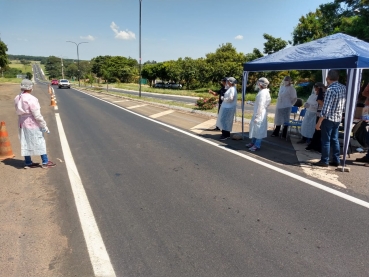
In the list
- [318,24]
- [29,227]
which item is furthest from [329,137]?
[318,24]

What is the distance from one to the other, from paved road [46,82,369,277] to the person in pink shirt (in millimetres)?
960

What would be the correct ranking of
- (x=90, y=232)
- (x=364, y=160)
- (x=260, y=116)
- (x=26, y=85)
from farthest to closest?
(x=260, y=116) → (x=364, y=160) → (x=26, y=85) → (x=90, y=232)

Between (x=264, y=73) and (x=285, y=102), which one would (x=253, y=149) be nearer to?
(x=285, y=102)

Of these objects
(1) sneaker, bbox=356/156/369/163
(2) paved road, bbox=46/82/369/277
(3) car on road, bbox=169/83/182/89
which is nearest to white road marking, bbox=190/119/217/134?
Answer: (2) paved road, bbox=46/82/369/277

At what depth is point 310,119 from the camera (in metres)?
7.84

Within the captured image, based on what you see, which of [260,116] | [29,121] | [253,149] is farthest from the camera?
[253,149]

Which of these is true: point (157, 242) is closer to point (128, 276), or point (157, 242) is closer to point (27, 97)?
point (128, 276)

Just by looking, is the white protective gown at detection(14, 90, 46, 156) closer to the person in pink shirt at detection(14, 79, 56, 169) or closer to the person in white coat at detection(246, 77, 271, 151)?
the person in pink shirt at detection(14, 79, 56, 169)

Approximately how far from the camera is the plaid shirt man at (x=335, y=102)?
5.66 metres

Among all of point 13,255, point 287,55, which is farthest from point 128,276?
point 287,55

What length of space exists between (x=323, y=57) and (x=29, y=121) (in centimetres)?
639

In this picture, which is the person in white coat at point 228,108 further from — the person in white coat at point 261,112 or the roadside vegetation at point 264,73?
the roadside vegetation at point 264,73

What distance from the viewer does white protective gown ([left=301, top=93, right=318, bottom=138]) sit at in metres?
7.75

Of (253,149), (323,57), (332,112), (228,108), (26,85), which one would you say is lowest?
(253,149)
